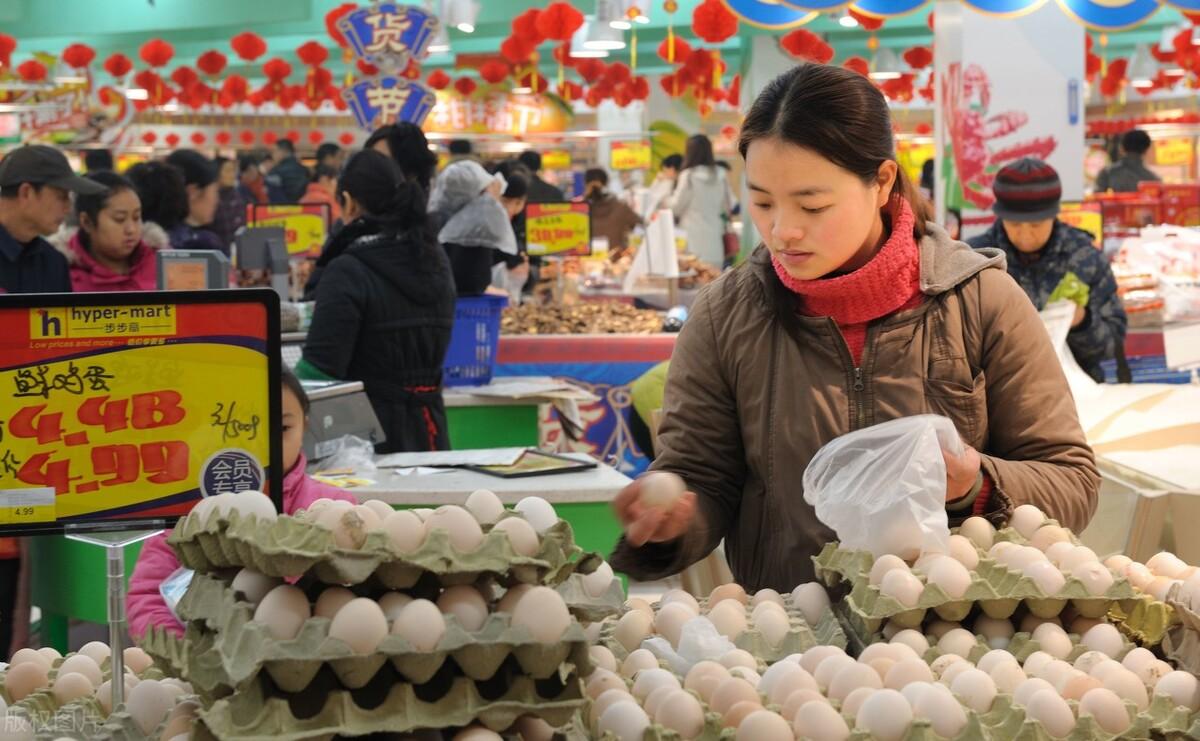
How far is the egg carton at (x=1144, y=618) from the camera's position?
6.06ft

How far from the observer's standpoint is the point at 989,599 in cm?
181

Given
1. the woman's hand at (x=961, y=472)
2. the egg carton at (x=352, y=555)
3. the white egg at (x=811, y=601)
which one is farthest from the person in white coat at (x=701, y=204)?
the egg carton at (x=352, y=555)

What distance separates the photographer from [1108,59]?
2750cm

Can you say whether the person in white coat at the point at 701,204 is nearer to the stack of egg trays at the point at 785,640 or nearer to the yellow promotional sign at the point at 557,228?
the yellow promotional sign at the point at 557,228

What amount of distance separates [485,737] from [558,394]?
496 cm

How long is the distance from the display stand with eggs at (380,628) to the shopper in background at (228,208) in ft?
31.7

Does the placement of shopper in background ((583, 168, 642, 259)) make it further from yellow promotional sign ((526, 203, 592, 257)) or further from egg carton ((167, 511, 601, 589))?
egg carton ((167, 511, 601, 589))

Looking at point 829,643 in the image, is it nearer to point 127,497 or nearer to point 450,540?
point 450,540

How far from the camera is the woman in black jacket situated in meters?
5.05

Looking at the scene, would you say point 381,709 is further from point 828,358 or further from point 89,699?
point 828,358

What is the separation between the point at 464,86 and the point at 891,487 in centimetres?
2032

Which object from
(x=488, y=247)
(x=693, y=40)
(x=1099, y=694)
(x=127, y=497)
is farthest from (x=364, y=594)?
(x=693, y=40)

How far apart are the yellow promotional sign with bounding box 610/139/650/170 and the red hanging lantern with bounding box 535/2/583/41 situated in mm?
11747

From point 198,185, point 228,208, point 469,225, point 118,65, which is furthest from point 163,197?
point 118,65
